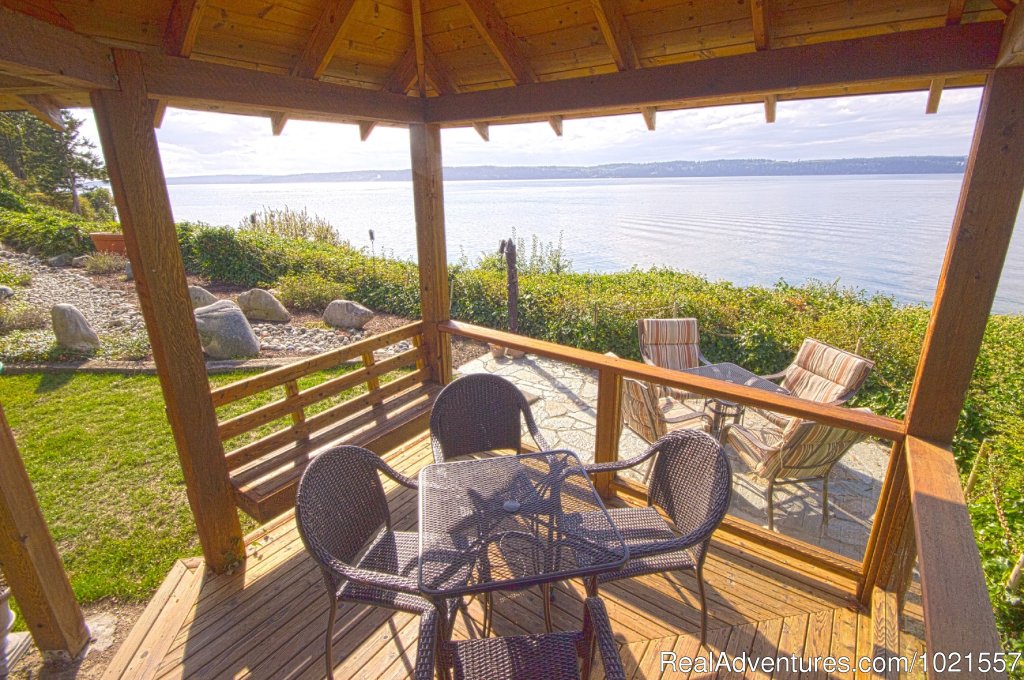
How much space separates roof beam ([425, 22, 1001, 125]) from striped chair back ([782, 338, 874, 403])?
97.6 inches

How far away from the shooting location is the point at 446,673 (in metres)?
1.65

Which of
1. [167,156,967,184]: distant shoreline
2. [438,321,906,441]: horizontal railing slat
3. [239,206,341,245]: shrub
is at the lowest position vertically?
[438,321,906,441]: horizontal railing slat

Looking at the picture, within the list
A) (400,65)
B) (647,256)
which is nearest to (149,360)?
(400,65)

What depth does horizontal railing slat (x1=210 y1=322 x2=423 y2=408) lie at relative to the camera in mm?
2824

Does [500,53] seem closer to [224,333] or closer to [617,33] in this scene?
[617,33]

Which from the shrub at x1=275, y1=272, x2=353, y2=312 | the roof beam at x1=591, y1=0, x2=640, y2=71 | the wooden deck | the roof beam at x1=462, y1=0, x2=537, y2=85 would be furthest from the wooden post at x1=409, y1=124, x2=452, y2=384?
the shrub at x1=275, y1=272, x2=353, y2=312

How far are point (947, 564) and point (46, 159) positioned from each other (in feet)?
94.0

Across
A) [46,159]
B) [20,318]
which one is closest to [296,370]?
[20,318]

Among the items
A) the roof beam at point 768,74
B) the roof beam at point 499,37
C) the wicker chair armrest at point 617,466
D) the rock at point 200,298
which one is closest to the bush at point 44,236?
the rock at point 200,298

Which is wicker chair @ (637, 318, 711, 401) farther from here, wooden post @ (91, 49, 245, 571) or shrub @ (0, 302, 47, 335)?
shrub @ (0, 302, 47, 335)

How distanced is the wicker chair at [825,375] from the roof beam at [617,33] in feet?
9.57

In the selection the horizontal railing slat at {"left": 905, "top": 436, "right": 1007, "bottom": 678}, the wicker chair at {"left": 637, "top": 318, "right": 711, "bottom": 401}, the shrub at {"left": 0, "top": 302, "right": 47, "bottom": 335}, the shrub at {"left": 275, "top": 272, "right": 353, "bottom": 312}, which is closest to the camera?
the horizontal railing slat at {"left": 905, "top": 436, "right": 1007, "bottom": 678}

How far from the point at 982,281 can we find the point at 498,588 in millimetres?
2181

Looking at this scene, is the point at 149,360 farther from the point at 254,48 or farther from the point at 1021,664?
the point at 1021,664
